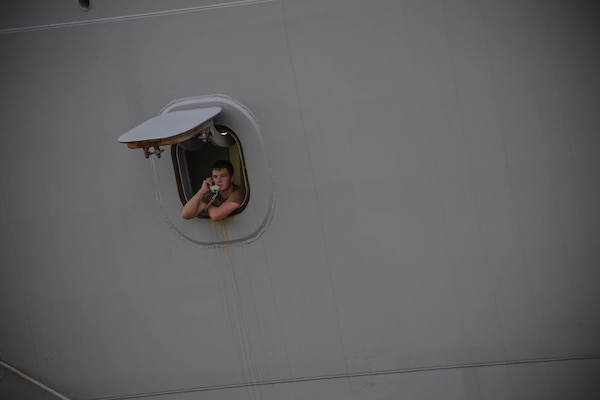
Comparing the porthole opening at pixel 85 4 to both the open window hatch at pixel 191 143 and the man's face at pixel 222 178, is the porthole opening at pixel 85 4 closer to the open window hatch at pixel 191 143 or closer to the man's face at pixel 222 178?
the open window hatch at pixel 191 143

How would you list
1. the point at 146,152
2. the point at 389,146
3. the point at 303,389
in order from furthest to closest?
the point at 303,389, the point at 389,146, the point at 146,152

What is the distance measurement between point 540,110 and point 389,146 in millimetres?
826

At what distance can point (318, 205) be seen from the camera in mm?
3801

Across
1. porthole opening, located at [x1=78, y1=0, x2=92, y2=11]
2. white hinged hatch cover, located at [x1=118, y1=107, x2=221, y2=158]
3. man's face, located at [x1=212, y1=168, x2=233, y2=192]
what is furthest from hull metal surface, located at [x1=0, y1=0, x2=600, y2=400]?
white hinged hatch cover, located at [x1=118, y1=107, x2=221, y2=158]

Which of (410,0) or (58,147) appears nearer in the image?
(410,0)

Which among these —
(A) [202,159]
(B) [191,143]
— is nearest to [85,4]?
(B) [191,143]

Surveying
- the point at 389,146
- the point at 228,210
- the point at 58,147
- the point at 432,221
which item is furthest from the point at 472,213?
the point at 58,147

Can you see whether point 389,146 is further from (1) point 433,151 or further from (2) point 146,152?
(2) point 146,152

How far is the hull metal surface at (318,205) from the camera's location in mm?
3541

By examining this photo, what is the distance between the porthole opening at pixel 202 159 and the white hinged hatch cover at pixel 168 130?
6.9 inches

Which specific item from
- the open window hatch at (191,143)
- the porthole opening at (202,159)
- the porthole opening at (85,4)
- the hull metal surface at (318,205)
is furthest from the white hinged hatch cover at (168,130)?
the porthole opening at (85,4)

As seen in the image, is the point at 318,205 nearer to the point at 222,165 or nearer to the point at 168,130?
the point at 222,165

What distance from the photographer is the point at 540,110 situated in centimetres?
350

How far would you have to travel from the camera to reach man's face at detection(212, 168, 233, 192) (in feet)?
12.3
